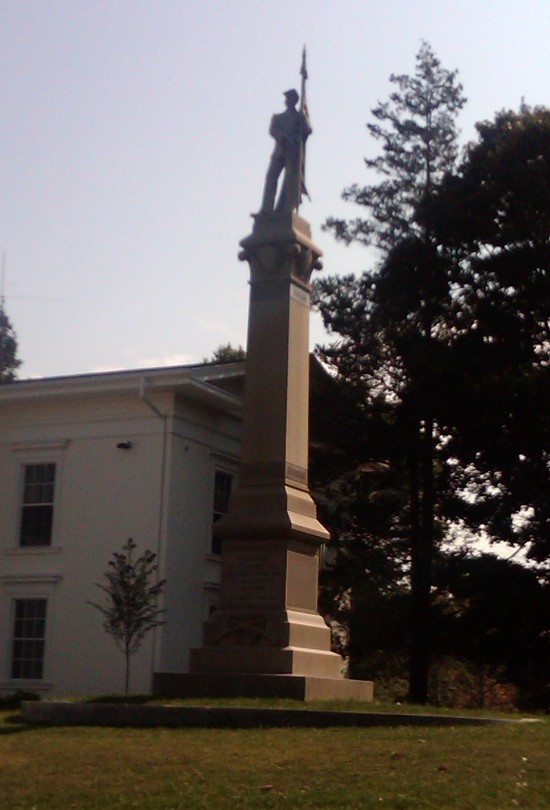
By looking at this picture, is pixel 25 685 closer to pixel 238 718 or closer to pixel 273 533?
pixel 273 533

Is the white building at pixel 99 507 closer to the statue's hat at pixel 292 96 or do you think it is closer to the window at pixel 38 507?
the window at pixel 38 507

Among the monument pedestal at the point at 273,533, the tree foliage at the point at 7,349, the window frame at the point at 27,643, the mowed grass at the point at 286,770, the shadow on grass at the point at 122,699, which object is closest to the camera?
the mowed grass at the point at 286,770

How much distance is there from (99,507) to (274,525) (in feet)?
36.2

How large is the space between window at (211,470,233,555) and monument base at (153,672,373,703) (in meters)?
11.6

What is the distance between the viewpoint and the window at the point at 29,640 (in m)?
28.5

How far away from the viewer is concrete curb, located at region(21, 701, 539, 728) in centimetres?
1410

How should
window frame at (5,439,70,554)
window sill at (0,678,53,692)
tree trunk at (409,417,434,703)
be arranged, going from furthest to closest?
tree trunk at (409,417,434,703), window frame at (5,439,70,554), window sill at (0,678,53,692)

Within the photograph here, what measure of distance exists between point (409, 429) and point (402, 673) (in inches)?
540

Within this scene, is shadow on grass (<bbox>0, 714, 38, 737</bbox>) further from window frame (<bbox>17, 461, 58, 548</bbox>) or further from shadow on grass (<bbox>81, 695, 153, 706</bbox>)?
window frame (<bbox>17, 461, 58, 548</bbox>)

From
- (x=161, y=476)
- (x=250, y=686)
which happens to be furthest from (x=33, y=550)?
(x=250, y=686)

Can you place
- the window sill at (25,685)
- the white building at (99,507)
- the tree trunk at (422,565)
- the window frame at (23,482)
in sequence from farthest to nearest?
the tree trunk at (422,565)
the window frame at (23,482)
the window sill at (25,685)
the white building at (99,507)

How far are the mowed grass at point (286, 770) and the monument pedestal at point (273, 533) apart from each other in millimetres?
3635

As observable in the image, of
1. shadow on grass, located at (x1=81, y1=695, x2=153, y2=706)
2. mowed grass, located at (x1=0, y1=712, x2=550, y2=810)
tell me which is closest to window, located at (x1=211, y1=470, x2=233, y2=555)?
shadow on grass, located at (x1=81, y1=695, x2=153, y2=706)

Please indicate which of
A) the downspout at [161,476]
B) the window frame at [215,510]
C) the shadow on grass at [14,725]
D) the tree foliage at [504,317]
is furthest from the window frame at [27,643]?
the shadow on grass at [14,725]
